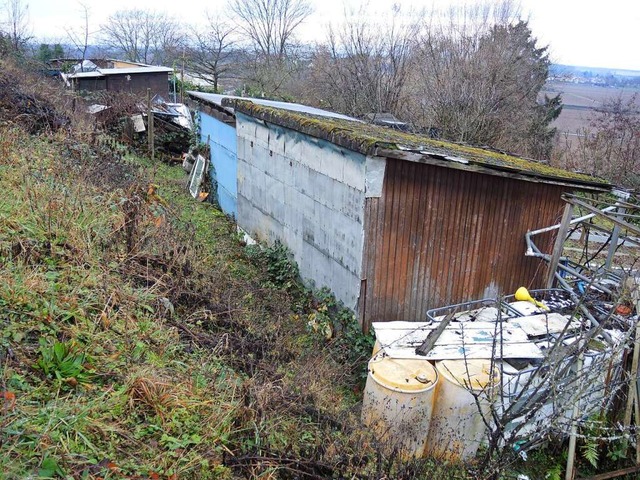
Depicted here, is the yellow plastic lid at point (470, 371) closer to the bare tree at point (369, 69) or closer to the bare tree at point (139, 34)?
the bare tree at point (369, 69)

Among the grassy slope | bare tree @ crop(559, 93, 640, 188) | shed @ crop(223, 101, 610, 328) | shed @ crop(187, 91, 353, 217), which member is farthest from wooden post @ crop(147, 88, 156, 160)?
bare tree @ crop(559, 93, 640, 188)

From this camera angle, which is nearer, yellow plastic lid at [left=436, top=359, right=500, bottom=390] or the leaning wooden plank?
yellow plastic lid at [left=436, top=359, right=500, bottom=390]

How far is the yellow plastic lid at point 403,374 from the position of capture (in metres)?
5.15

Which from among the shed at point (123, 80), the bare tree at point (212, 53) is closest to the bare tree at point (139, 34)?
the bare tree at point (212, 53)

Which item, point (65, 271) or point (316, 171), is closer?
point (65, 271)

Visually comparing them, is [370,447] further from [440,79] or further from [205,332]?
[440,79]

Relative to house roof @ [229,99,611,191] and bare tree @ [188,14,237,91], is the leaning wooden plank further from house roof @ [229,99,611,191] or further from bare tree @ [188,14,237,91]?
bare tree @ [188,14,237,91]

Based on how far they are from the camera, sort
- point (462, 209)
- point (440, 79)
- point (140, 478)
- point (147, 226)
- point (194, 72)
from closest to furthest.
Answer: point (140, 478)
point (147, 226)
point (462, 209)
point (440, 79)
point (194, 72)

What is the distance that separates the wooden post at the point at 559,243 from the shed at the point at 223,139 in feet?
18.8

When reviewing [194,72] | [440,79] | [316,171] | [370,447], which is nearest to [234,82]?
[194,72]

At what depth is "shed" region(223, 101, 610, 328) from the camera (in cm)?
633

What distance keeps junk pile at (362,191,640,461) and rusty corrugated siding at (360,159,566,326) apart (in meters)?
0.44

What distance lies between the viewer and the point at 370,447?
417 cm

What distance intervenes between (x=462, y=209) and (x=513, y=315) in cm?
168
